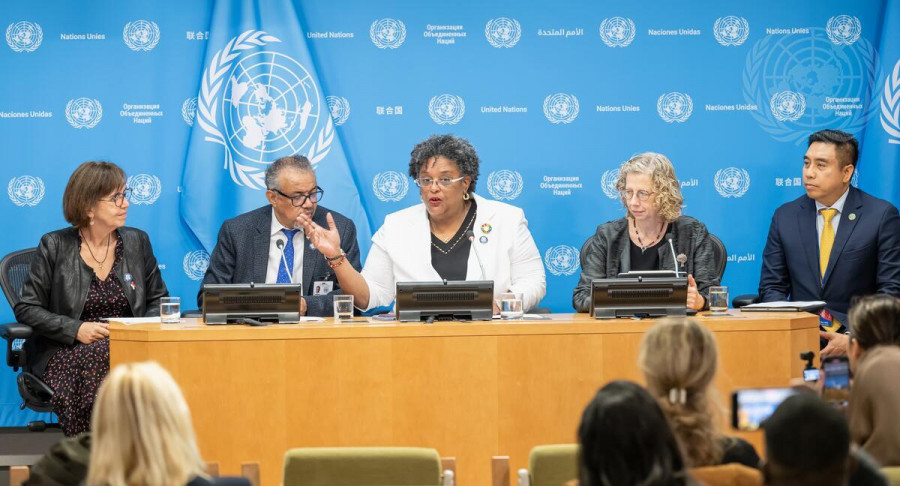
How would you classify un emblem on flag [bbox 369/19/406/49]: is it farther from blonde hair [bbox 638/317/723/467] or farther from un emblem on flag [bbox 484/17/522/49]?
blonde hair [bbox 638/317/723/467]

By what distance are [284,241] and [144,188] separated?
A: 4.42ft

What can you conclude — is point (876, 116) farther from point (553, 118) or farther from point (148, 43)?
point (148, 43)

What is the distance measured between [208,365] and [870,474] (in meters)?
2.64

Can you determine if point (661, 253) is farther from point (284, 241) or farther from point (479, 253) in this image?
point (284, 241)

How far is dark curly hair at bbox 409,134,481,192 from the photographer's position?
5.19 m

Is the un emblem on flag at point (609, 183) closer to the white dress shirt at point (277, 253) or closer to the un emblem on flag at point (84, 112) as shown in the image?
the white dress shirt at point (277, 253)

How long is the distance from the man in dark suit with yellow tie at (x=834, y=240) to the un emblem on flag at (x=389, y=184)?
88.9 inches

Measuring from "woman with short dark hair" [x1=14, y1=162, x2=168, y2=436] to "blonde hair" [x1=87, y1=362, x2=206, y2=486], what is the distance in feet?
9.52

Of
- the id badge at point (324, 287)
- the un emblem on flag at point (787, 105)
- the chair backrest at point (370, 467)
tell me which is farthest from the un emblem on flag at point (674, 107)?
the chair backrest at point (370, 467)

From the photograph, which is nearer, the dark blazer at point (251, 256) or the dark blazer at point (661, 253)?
the dark blazer at point (661, 253)

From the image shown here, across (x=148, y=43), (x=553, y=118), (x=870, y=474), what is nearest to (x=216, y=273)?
(x=148, y=43)

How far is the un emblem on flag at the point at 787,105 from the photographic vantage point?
6.20 metres

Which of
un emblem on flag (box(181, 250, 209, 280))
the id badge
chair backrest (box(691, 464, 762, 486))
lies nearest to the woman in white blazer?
the id badge

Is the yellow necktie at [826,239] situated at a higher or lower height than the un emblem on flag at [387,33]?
lower
